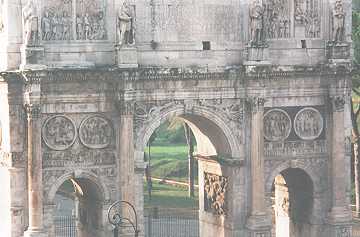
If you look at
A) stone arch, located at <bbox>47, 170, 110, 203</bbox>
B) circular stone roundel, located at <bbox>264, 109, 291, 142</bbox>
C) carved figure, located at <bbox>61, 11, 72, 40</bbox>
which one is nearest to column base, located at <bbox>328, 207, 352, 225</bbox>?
circular stone roundel, located at <bbox>264, 109, 291, 142</bbox>

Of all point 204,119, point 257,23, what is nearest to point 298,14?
point 257,23

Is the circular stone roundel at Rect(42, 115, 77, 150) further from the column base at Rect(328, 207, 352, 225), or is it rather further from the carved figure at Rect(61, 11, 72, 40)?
the column base at Rect(328, 207, 352, 225)

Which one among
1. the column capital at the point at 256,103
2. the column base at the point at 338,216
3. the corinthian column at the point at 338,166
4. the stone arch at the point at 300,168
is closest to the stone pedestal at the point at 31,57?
the column capital at the point at 256,103

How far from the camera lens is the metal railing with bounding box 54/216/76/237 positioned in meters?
47.5

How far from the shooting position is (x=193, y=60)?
37.8m

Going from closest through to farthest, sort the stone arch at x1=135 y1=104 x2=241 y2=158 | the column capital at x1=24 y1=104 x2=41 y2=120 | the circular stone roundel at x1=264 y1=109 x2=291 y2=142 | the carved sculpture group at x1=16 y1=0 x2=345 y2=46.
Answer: the column capital at x1=24 y1=104 x2=41 y2=120, the carved sculpture group at x1=16 y1=0 x2=345 y2=46, the stone arch at x1=135 y1=104 x2=241 y2=158, the circular stone roundel at x1=264 y1=109 x2=291 y2=142

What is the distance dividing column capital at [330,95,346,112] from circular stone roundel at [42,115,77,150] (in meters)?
8.82

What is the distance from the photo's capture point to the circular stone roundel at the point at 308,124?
3959 centimetres

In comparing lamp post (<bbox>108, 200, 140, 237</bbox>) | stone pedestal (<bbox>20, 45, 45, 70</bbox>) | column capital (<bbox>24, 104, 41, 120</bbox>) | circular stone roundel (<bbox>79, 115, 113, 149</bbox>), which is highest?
stone pedestal (<bbox>20, 45, 45, 70</bbox>)

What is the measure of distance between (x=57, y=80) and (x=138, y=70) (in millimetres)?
2496

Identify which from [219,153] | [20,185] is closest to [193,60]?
[219,153]

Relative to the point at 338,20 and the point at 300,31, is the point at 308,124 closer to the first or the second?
the point at 300,31

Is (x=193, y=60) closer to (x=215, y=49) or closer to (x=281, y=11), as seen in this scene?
(x=215, y=49)

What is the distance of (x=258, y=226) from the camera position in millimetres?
38344
